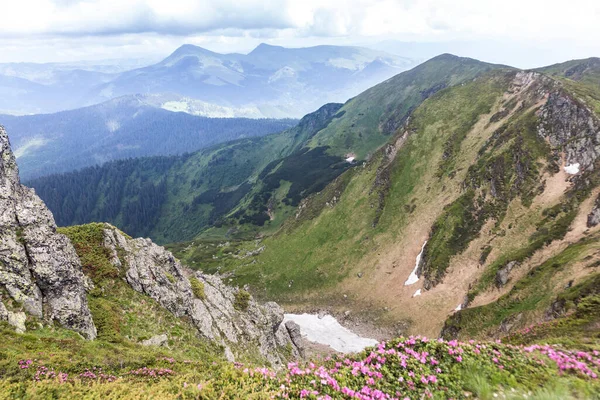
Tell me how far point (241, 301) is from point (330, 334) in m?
29.9

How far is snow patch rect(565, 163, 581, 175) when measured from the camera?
2606 inches

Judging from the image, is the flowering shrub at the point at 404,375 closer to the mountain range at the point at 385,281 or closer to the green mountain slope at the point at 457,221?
the mountain range at the point at 385,281

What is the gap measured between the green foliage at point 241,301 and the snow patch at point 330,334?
2529 cm

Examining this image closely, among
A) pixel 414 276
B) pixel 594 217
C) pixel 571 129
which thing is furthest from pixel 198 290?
pixel 571 129

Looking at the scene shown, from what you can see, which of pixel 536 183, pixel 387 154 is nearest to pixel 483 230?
pixel 536 183

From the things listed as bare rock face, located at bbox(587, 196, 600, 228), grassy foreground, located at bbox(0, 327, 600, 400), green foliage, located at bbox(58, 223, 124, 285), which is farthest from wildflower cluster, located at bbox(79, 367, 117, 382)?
bare rock face, located at bbox(587, 196, 600, 228)

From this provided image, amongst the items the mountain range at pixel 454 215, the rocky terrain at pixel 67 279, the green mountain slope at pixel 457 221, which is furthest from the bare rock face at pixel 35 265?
the mountain range at pixel 454 215

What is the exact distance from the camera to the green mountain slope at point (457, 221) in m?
56.7

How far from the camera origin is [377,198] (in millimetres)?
101000

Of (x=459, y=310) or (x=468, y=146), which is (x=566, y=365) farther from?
(x=468, y=146)

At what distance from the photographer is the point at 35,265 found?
24000mm

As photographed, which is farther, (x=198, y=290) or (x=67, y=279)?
(x=198, y=290)

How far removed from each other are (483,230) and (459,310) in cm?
2231

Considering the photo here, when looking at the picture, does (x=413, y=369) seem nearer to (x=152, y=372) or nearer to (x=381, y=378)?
(x=381, y=378)
